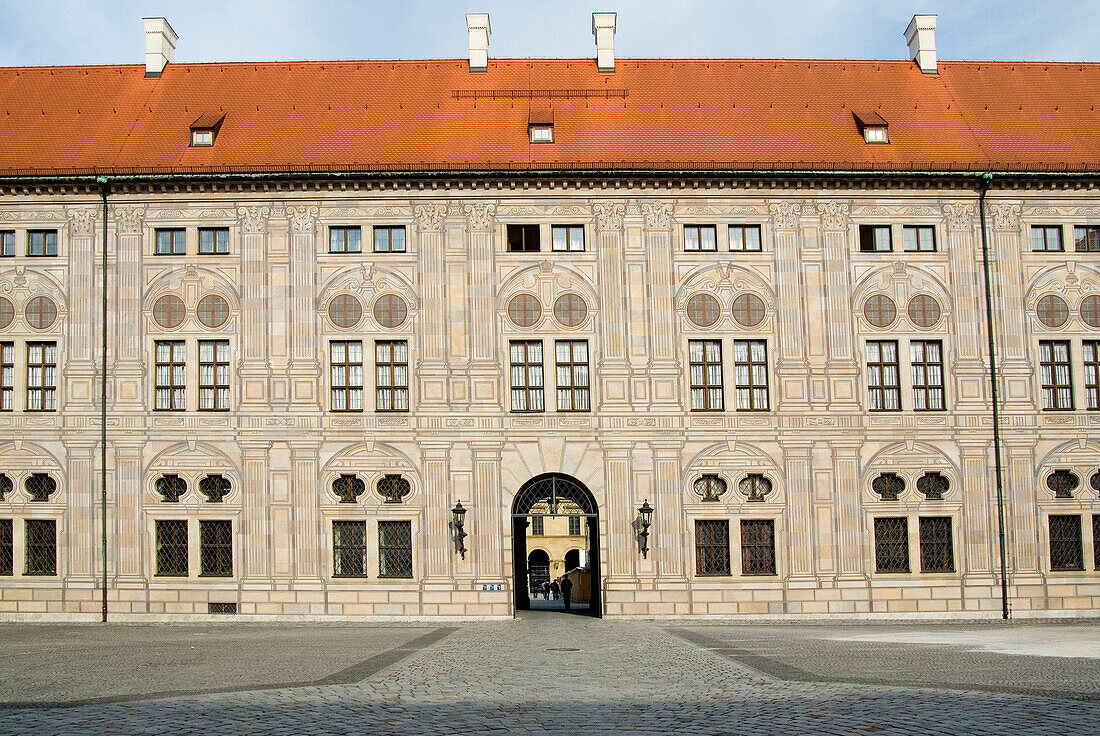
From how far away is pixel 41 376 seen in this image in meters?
35.1

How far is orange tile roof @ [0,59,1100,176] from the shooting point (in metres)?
36.1

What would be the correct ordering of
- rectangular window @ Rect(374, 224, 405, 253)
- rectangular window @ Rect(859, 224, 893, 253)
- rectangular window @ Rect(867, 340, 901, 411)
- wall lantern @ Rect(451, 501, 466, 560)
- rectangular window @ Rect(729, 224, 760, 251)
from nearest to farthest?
wall lantern @ Rect(451, 501, 466, 560)
rectangular window @ Rect(867, 340, 901, 411)
rectangular window @ Rect(374, 224, 405, 253)
rectangular window @ Rect(729, 224, 760, 251)
rectangular window @ Rect(859, 224, 893, 253)

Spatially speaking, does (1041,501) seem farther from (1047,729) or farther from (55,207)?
(55,207)

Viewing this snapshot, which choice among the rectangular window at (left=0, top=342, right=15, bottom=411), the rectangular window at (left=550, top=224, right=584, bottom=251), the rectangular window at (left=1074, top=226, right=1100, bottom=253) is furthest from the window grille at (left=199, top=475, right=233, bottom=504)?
the rectangular window at (left=1074, top=226, right=1100, bottom=253)

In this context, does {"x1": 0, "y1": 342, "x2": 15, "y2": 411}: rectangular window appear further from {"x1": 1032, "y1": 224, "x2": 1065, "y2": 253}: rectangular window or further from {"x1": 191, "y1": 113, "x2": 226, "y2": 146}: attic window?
{"x1": 1032, "y1": 224, "x2": 1065, "y2": 253}: rectangular window

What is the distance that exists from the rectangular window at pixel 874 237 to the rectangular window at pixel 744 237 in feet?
10.5

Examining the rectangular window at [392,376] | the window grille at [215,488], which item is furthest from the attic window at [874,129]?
the window grille at [215,488]

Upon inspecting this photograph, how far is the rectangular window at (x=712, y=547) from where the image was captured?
34531 millimetres

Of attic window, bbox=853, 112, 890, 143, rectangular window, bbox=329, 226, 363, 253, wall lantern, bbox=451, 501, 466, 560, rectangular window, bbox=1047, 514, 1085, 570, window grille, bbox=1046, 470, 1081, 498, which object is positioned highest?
attic window, bbox=853, 112, 890, 143

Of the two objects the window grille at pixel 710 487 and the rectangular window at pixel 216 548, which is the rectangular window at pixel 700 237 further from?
the rectangular window at pixel 216 548

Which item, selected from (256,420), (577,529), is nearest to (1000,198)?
(256,420)

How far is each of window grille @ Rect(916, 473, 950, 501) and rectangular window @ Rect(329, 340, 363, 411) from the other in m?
16.7

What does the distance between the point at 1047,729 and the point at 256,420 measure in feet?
84.6

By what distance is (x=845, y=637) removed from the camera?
87.9 feet
